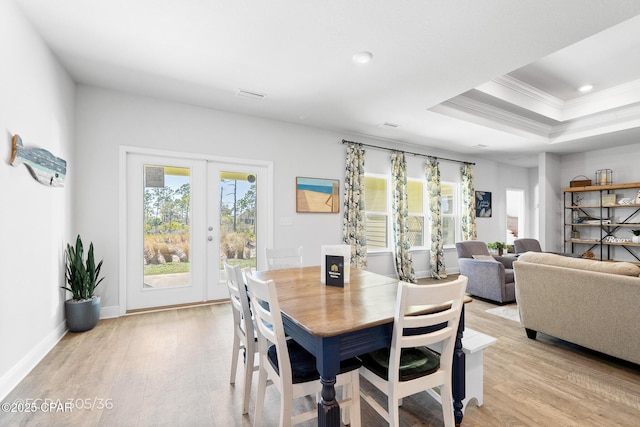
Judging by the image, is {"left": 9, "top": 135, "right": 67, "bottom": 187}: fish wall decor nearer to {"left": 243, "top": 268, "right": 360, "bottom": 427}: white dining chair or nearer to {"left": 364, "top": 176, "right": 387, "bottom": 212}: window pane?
{"left": 243, "top": 268, "right": 360, "bottom": 427}: white dining chair

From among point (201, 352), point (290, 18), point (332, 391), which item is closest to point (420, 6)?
point (290, 18)

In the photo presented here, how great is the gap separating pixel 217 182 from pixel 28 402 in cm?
279

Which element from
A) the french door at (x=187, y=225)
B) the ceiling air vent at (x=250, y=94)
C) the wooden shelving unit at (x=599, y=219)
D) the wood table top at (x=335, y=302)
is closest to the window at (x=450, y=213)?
the wooden shelving unit at (x=599, y=219)

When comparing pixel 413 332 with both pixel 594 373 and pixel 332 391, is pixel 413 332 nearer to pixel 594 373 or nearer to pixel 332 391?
pixel 332 391

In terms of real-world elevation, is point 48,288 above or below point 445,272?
above

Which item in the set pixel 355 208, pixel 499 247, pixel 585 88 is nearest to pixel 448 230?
pixel 499 247

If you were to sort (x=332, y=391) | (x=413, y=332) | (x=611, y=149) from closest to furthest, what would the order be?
(x=332, y=391) → (x=413, y=332) → (x=611, y=149)

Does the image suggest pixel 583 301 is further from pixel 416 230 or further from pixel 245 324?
pixel 416 230

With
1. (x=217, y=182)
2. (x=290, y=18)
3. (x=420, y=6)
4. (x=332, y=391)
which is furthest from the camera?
(x=217, y=182)

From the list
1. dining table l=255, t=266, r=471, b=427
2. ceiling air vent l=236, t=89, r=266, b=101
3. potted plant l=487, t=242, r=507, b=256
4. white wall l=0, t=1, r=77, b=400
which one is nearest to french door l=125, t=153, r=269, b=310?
white wall l=0, t=1, r=77, b=400

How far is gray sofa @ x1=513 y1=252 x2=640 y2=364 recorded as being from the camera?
223cm

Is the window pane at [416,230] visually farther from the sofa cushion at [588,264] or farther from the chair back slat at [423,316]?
the chair back slat at [423,316]

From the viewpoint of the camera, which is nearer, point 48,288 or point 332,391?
point 332,391

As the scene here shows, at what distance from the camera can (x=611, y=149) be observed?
580cm
